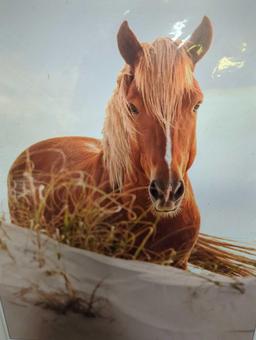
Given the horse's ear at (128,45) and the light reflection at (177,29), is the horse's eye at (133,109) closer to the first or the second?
the horse's ear at (128,45)

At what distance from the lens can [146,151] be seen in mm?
1217

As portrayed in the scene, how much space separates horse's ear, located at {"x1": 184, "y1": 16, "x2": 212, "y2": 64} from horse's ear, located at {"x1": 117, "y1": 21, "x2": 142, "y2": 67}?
16cm

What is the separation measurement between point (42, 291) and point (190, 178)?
0.63 m

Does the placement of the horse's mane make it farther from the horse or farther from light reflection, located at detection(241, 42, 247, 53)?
light reflection, located at detection(241, 42, 247, 53)

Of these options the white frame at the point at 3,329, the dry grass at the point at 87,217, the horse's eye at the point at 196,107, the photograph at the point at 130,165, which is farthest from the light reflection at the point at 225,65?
the white frame at the point at 3,329

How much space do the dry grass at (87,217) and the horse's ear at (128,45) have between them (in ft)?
1.32

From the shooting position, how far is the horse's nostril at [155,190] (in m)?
1.22

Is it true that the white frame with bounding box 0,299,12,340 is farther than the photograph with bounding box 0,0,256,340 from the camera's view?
Yes

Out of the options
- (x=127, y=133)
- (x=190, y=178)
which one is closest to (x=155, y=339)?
(x=190, y=178)

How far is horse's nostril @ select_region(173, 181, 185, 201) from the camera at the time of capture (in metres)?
1.22

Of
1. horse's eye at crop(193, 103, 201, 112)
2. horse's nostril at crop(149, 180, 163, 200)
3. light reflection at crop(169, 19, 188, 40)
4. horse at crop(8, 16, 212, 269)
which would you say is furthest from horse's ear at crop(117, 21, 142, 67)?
horse's nostril at crop(149, 180, 163, 200)

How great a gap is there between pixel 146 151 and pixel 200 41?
1.26ft

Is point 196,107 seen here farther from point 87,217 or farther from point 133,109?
point 87,217

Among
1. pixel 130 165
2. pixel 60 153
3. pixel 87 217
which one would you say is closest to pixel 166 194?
pixel 130 165
